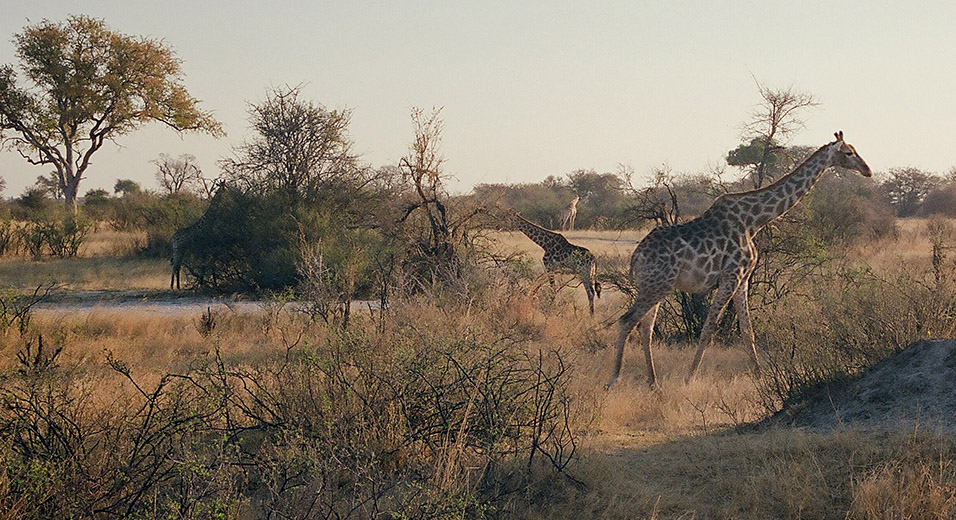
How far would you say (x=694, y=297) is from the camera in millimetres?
12500

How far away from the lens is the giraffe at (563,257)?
1355 cm

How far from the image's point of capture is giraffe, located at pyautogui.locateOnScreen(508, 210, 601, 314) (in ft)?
44.4

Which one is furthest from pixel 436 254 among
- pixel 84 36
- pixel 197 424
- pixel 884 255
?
pixel 84 36

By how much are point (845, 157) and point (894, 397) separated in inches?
171

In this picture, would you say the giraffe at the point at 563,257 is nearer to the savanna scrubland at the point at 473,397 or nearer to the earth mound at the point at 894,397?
the savanna scrubland at the point at 473,397

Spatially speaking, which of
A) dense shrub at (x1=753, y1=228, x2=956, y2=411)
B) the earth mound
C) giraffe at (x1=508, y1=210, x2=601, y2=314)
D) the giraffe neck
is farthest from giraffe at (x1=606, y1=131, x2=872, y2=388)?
the giraffe neck

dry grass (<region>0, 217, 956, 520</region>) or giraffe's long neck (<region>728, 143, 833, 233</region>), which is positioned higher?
giraffe's long neck (<region>728, 143, 833, 233</region>)

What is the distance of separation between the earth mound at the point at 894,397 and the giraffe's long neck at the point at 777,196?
315cm

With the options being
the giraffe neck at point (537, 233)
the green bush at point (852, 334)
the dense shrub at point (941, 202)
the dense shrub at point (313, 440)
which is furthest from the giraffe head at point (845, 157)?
the dense shrub at point (941, 202)

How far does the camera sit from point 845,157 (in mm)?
10188

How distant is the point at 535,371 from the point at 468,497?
1.51m

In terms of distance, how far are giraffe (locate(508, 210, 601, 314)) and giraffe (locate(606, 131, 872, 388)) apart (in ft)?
10.9

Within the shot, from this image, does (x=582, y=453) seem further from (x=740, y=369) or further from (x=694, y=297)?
(x=694, y=297)

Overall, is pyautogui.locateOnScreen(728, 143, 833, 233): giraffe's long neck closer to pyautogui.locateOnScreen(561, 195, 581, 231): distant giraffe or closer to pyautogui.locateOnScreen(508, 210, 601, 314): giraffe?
pyautogui.locateOnScreen(508, 210, 601, 314): giraffe
